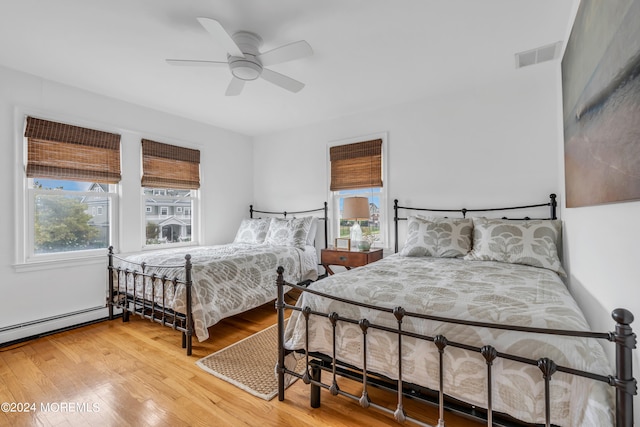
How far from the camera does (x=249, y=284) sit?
3088 millimetres

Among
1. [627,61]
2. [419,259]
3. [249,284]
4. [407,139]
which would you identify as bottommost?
[249,284]

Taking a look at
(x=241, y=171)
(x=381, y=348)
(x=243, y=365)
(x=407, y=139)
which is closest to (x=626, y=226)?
(x=381, y=348)

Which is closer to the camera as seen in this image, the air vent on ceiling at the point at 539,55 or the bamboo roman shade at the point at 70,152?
the air vent on ceiling at the point at 539,55

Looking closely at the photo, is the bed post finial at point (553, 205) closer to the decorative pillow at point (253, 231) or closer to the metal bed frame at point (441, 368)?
the metal bed frame at point (441, 368)

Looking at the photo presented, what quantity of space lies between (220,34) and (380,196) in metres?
2.63

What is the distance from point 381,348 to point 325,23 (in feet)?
7.13

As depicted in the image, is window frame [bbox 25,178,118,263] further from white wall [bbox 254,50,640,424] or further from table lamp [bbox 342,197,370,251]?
table lamp [bbox 342,197,370,251]

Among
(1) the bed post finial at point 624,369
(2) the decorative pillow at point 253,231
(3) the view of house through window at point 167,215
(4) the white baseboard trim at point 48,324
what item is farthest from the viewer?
(2) the decorative pillow at point 253,231

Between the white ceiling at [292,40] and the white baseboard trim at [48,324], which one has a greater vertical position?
the white ceiling at [292,40]

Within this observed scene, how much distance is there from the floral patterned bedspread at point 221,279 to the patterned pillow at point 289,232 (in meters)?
0.28

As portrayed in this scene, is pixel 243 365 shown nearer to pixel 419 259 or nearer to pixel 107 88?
pixel 419 259

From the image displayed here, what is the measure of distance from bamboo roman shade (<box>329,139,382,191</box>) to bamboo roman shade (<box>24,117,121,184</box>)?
8.90 feet

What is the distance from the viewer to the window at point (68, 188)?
293 centimetres

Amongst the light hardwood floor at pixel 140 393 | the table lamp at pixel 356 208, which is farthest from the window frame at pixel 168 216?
the table lamp at pixel 356 208
